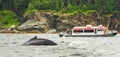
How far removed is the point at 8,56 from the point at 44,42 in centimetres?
2528

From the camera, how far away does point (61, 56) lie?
51.2m

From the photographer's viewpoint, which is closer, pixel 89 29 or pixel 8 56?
pixel 8 56

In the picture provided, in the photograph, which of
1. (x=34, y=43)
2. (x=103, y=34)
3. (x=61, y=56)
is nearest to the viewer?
(x=61, y=56)

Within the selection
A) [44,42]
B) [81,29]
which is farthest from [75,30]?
[44,42]

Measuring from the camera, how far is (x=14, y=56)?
Answer: 51.9 metres

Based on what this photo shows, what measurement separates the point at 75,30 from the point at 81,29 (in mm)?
2800

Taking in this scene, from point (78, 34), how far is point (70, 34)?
349 cm

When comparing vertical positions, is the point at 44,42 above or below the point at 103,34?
above

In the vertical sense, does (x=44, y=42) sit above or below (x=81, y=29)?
above

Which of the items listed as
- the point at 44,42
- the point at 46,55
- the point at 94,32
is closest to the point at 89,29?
the point at 94,32

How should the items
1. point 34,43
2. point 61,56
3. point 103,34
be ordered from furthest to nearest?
point 103,34
point 34,43
point 61,56

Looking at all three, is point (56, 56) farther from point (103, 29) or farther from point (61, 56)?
point (103, 29)

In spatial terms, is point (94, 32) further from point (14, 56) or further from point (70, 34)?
point (14, 56)

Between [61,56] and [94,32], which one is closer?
[61,56]
